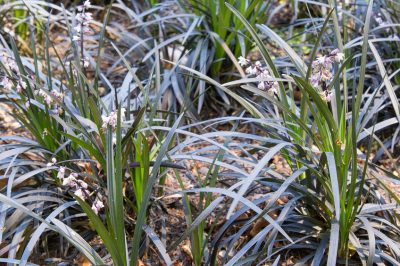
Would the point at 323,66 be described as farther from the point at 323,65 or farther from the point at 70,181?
the point at 70,181

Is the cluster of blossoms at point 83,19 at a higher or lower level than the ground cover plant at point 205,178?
higher

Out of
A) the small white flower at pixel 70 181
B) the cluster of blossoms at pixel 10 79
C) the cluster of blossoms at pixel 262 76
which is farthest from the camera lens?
the cluster of blossoms at pixel 10 79

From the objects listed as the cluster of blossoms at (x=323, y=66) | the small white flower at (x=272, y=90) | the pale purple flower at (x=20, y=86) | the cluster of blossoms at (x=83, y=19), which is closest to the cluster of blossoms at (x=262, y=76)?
the small white flower at (x=272, y=90)

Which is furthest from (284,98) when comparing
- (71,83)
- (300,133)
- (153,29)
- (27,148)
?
(153,29)

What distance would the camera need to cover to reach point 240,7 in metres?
3.71

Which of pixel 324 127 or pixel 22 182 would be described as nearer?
pixel 324 127

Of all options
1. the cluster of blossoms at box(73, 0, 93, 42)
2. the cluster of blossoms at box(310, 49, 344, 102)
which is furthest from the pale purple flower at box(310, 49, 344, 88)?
the cluster of blossoms at box(73, 0, 93, 42)

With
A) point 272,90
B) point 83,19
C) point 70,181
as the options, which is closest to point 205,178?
point 272,90

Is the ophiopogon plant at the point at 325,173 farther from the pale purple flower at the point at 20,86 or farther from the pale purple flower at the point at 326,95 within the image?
the pale purple flower at the point at 20,86

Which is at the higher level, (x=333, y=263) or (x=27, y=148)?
(x=27, y=148)

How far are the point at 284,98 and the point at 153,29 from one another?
172 centimetres

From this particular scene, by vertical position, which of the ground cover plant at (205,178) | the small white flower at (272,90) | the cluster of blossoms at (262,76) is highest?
the cluster of blossoms at (262,76)

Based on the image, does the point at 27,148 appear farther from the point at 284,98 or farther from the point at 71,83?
the point at 284,98

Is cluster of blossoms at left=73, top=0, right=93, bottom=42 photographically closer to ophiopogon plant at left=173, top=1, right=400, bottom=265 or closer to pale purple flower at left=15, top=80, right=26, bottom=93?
pale purple flower at left=15, top=80, right=26, bottom=93
